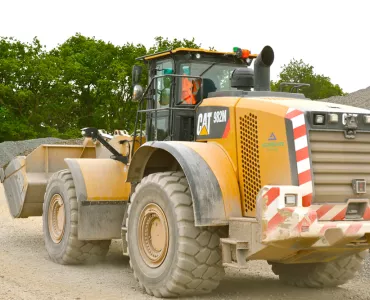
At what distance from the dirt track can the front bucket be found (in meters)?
0.75

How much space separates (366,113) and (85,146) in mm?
5726

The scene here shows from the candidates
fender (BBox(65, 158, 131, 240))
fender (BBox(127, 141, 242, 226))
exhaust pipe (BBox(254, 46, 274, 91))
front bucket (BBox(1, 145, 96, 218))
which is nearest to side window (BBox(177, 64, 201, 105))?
exhaust pipe (BBox(254, 46, 274, 91))

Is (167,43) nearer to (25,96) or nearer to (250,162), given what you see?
(25,96)

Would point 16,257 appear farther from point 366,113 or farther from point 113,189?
point 366,113

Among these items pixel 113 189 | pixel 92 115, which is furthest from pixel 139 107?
pixel 92 115

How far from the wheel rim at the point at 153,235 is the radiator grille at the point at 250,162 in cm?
95

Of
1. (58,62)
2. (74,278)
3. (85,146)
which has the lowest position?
(74,278)

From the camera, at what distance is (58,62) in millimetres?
47594

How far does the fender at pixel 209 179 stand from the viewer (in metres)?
6.95

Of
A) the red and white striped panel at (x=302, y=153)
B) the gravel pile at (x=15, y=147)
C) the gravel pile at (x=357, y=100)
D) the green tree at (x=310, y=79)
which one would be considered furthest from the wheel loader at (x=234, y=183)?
the green tree at (x=310, y=79)

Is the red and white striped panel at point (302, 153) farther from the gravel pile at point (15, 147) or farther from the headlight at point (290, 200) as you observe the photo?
the gravel pile at point (15, 147)

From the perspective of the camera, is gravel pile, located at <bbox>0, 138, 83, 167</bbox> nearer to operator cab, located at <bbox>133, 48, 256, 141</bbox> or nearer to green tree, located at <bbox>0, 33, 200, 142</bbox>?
green tree, located at <bbox>0, 33, 200, 142</bbox>

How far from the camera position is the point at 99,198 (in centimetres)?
934

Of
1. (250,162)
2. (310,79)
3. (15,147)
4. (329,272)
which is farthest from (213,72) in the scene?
(310,79)
